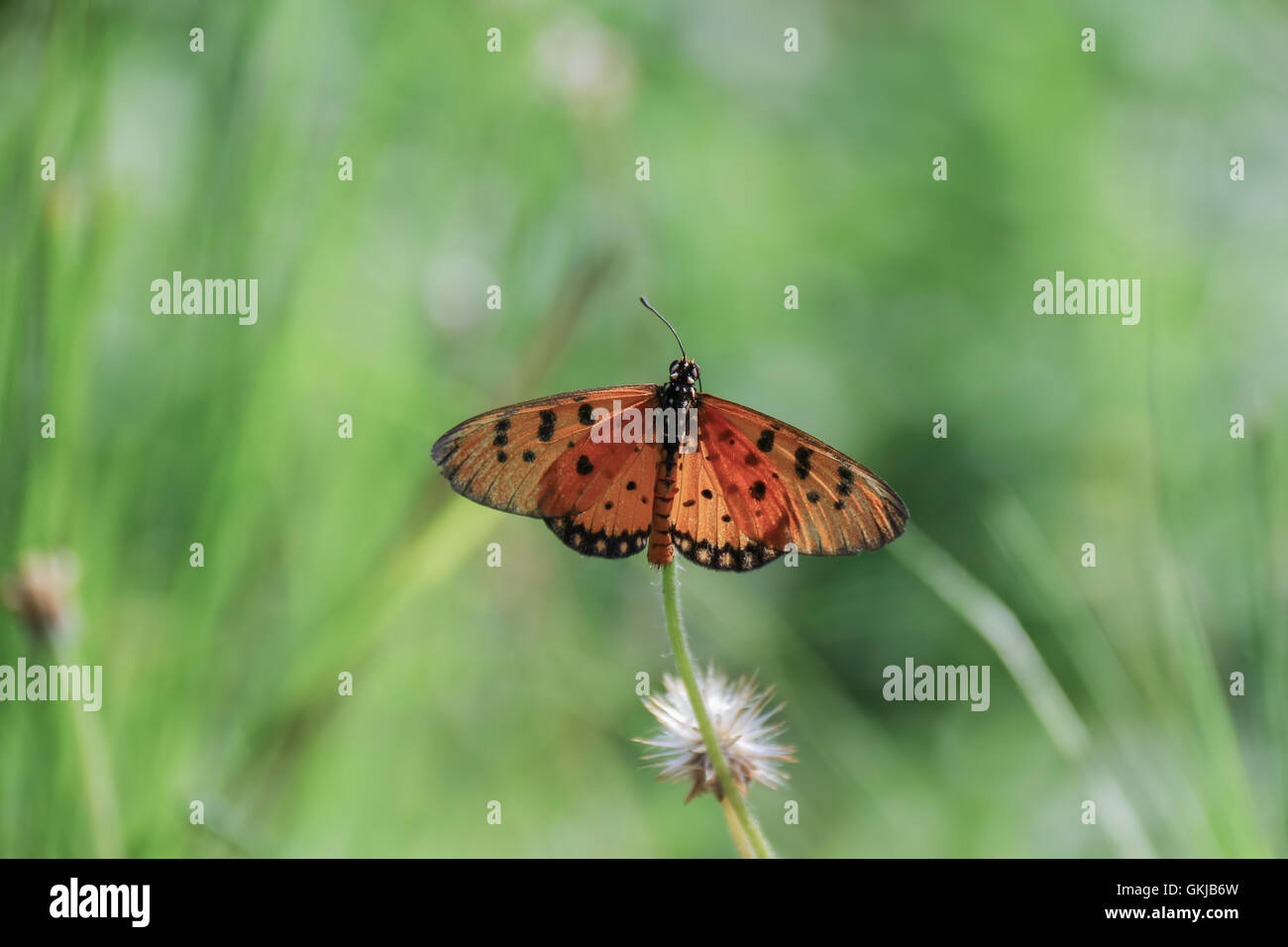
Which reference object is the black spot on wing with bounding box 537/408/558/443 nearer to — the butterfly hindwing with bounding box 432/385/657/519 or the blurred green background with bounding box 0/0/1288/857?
the butterfly hindwing with bounding box 432/385/657/519

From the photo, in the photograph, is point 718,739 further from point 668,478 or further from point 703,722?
point 668,478

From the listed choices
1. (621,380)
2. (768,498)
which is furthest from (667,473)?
(621,380)

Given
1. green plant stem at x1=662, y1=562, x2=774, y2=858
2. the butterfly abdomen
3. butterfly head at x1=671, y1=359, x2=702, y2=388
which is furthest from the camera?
butterfly head at x1=671, y1=359, x2=702, y2=388

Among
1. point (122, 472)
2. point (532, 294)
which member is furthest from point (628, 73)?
point (122, 472)

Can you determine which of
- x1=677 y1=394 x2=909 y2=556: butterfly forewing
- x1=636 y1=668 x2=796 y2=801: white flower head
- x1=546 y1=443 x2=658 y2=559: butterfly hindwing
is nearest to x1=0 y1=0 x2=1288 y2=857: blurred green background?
x1=677 y1=394 x2=909 y2=556: butterfly forewing

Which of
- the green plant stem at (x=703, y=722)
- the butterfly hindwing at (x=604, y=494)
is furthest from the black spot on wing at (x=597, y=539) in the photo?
the green plant stem at (x=703, y=722)

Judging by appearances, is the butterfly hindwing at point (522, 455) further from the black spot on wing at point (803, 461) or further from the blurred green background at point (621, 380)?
→ the blurred green background at point (621, 380)

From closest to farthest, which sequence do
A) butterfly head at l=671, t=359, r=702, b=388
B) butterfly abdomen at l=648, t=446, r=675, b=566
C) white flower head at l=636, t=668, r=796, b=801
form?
white flower head at l=636, t=668, r=796, b=801 < butterfly abdomen at l=648, t=446, r=675, b=566 < butterfly head at l=671, t=359, r=702, b=388
